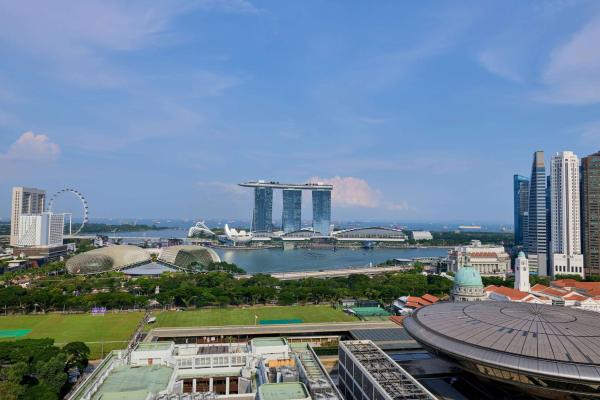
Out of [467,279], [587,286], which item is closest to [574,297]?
[587,286]

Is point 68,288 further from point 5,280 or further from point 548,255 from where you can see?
point 548,255

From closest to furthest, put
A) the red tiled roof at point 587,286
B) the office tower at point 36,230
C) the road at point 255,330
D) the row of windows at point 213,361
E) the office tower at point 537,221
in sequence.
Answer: the row of windows at point 213,361 → the road at point 255,330 → the red tiled roof at point 587,286 → the office tower at point 537,221 → the office tower at point 36,230

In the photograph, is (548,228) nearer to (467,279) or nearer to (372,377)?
(467,279)

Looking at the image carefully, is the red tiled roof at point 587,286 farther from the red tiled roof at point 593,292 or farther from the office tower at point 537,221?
the office tower at point 537,221

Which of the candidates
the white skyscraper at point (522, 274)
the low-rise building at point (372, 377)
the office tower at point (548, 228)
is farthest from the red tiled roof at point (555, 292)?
the office tower at point (548, 228)

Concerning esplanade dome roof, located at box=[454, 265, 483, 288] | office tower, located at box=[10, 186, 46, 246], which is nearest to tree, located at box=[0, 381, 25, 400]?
esplanade dome roof, located at box=[454, 265, 483, 288]

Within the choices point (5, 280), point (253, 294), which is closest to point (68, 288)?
point (5, 280)
